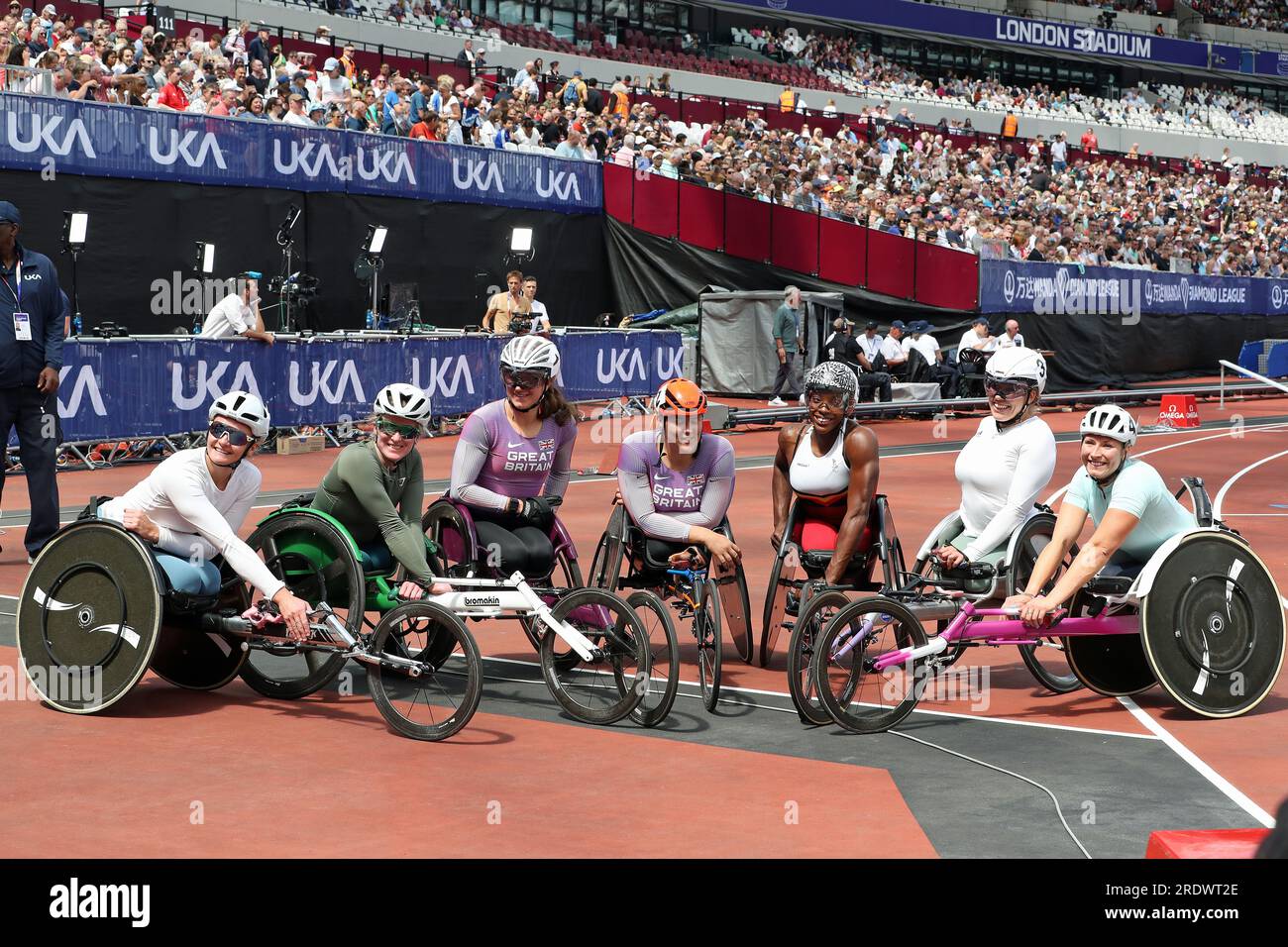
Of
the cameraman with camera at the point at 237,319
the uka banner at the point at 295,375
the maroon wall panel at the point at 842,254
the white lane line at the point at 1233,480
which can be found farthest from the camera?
the maroon wall panel at the point at 842,254

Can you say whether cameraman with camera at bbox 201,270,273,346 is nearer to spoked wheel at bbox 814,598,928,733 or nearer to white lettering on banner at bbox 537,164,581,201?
white lettering on banner at bbox 537,164,581,201

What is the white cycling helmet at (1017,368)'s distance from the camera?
29.2 feet

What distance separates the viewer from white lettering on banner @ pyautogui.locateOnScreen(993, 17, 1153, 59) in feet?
210

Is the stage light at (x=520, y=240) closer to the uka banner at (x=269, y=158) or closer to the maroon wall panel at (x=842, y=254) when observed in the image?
the uka banner at (x=269, y=158)

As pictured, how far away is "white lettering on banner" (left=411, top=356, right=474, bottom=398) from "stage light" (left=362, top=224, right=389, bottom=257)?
123 inches

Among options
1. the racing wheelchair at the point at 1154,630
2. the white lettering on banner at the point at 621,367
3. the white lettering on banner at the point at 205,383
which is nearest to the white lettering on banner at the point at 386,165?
the white lettering on banner at the point at 621,367

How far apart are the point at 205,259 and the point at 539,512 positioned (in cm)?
1438

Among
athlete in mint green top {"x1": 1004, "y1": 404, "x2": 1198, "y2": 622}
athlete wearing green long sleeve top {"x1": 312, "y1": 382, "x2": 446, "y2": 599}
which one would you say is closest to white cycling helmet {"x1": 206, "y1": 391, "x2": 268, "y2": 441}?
athlete wearing green long sleeve top {"x1": 312, "y1": 382, "x2": 446, "y2": 599}

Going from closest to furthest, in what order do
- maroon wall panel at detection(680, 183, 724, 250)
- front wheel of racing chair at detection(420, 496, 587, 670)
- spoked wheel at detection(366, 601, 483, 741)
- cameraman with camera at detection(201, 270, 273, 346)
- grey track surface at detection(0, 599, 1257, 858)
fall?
grey track surface at detection(0, 599, 1257, 858)
spoked wheel at detection(366, 601, 483, 741)
front wheel of racing chair at detection(420, 496, 587, 670)
cameraman with camera at detection(201, 270, 273, 346)
maroon wall panel at detection(680, 183, 724, 250)

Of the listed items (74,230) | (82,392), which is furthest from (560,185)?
(82,392)

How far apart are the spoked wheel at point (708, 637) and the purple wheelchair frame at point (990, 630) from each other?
2.11ft

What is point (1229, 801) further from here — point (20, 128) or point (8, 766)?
point (20, 128)

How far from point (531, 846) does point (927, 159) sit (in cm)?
3631
